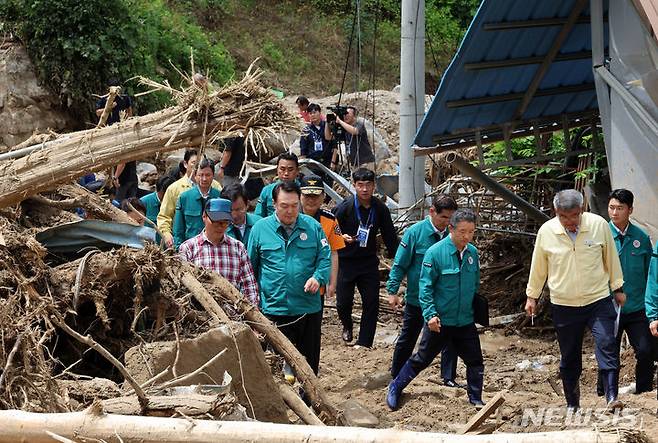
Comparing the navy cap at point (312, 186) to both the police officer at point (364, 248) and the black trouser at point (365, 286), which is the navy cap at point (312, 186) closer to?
the police officer at point (364, 248)

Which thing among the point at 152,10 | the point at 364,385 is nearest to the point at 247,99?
the point at 364,385

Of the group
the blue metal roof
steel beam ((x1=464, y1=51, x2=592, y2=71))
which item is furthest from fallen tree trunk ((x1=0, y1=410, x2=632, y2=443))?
steel beam ((x1=464, y1=51, x2=592, y2=71))

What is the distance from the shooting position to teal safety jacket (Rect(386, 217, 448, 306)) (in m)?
9.17

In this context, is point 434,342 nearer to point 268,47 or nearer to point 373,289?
point 373,289

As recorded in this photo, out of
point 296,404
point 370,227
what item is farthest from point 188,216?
point 296,404

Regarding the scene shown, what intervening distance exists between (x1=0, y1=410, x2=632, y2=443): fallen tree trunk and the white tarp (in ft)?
18.3

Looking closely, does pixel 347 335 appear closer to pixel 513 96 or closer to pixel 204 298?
pixel 513 96

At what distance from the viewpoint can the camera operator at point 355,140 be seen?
1474cm

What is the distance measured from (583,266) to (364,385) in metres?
2.28

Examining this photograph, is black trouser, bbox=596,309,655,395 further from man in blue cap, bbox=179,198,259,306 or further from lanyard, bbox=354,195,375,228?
man in blue cap, bbox=179,198,259,306

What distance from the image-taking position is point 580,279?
812 centimetres

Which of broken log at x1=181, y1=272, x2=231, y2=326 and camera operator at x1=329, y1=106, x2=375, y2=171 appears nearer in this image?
broken log at x1=181, y1=272, x2=231, y2=326

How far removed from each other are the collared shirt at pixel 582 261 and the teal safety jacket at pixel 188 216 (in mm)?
3036

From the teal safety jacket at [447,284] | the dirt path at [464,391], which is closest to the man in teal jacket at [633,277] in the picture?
the dirt path at [464,391]
